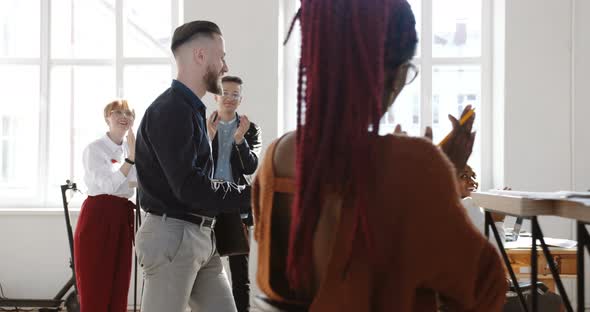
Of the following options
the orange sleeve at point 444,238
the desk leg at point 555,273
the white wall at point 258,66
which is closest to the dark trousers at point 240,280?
the white wall at point 258,66

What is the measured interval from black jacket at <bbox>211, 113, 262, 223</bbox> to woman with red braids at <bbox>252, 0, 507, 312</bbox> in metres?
2.62

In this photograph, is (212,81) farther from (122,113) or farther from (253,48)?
(253,48)

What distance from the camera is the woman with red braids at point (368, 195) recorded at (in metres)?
Result: 1.03

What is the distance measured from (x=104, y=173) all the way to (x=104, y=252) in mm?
460

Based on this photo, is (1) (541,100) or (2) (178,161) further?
(1) (541,100)

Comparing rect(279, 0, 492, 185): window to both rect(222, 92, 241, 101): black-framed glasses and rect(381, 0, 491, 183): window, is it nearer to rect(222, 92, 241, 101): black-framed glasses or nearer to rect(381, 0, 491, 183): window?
rect(381, 0, 491, 183): window

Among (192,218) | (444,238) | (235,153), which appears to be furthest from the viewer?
(235,153)

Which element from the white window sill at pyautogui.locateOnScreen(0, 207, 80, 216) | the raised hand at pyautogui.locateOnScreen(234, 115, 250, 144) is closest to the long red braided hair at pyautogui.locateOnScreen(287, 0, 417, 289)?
the raised hand at pyautogui.locateOnScreen(234, 115, 250, 144)

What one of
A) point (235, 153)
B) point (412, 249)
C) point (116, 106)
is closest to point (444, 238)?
point (412, 249)

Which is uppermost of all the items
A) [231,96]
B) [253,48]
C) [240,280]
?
[253,48]

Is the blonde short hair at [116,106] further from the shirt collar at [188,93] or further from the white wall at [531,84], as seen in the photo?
the shirt collar at [188,93]

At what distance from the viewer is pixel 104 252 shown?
13.1 feet

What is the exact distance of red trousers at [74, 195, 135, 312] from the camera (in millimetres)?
3916

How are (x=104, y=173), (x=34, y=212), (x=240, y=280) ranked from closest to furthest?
(x=104, y=173) < (x=240, y=280) < (x=34, y=212)
